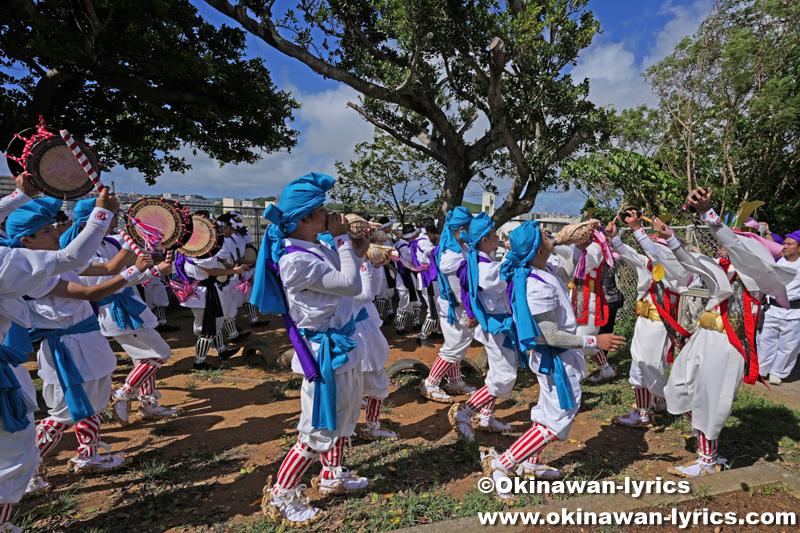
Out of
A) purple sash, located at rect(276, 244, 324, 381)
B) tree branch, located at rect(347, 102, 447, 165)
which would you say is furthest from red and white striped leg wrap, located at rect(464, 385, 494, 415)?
tree branch, located at rect(347, 102, 447, 165)

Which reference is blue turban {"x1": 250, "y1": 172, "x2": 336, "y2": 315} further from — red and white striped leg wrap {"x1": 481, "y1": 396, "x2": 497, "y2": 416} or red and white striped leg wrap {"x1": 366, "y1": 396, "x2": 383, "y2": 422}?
red and white striped leg wrap {"x1": 481, "y1": 396, "x2": 497, "y2": 416}

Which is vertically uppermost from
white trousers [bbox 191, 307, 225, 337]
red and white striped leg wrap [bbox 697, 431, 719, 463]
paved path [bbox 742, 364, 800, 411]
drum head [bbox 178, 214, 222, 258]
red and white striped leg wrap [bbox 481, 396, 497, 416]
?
drum head [bbox 178, 214, 222, 258]

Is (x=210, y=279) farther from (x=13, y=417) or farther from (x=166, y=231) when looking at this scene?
(x=13, y=417)

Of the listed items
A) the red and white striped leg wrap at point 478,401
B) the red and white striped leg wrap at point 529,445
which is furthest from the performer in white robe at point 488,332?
the red and white striped leg wrap at point 529,445

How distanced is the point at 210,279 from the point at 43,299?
338 cm

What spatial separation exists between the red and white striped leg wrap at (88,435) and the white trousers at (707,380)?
197 inches

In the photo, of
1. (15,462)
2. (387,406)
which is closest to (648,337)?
(387,406)

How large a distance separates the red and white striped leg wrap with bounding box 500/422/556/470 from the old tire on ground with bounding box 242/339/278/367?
14.1 feet

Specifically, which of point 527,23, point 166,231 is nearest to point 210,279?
point 166,231

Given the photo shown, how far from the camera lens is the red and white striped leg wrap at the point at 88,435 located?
3.54m

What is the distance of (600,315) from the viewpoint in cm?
582

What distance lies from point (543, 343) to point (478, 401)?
1317 mm

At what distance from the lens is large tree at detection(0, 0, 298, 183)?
23.7 feet

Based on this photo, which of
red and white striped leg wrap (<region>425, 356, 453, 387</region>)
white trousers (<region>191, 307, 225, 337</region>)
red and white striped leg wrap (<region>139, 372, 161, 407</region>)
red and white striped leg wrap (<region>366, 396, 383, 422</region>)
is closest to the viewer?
red and white striped leg wrap (<region>366, 396, 383, 422</region>)
